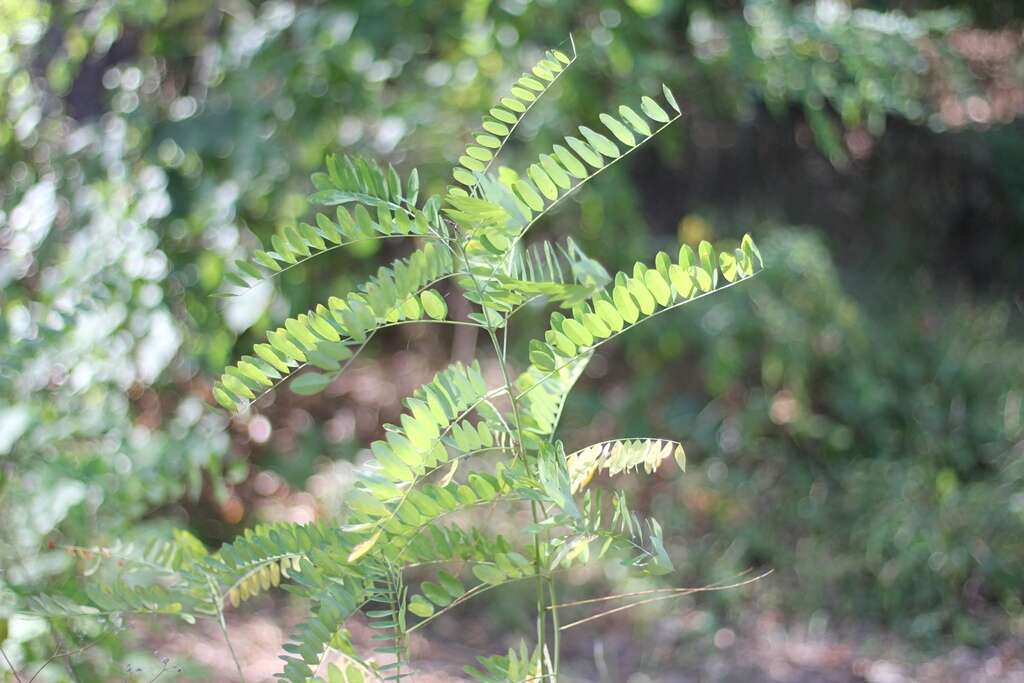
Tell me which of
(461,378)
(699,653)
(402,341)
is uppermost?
(461,378)

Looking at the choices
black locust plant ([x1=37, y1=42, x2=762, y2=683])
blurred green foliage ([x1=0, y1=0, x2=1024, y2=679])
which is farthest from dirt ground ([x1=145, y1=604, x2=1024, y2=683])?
black locust plant ([x1=37, y1=42, x2=762, y2=683])

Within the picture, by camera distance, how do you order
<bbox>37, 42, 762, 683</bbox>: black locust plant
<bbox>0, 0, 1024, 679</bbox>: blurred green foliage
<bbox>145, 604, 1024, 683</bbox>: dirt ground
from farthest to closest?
<bbox>145, 604, 1024, 683</bbox>: dirt ground, <bbox>0, 0, 1024, 679</bbox>: blurred green foliage, <bbox>37, 42, 762, 683</bbox>: black locust plant

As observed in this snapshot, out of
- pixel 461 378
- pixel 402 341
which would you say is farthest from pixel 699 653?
pixel 461 378

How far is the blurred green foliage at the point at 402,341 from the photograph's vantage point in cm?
233

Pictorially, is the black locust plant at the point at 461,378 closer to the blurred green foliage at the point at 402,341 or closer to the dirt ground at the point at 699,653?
the blurred green foliage at the point at 402,341

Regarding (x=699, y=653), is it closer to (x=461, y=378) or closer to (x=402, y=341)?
(x=402, y=341)

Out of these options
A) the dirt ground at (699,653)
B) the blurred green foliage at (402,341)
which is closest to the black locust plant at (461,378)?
the blurred green foliage at (402,341)

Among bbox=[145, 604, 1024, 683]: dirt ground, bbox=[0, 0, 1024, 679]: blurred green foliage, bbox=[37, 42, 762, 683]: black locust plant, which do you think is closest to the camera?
bbox=[37, 42, 762, 683]: black locust plant

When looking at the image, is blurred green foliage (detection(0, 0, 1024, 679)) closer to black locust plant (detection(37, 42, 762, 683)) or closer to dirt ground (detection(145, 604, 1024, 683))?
dirt ground (detection(145, 604, 1024, 683))

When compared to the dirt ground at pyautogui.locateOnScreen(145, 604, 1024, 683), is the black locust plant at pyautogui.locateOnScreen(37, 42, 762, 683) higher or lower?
higher

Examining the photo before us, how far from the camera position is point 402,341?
13.5 ft

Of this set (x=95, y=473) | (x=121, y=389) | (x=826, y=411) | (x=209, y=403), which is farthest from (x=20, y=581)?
(x=826, y=411)

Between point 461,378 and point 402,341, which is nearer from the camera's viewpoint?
point 461,378

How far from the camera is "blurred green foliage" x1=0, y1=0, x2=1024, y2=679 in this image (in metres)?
2.33
